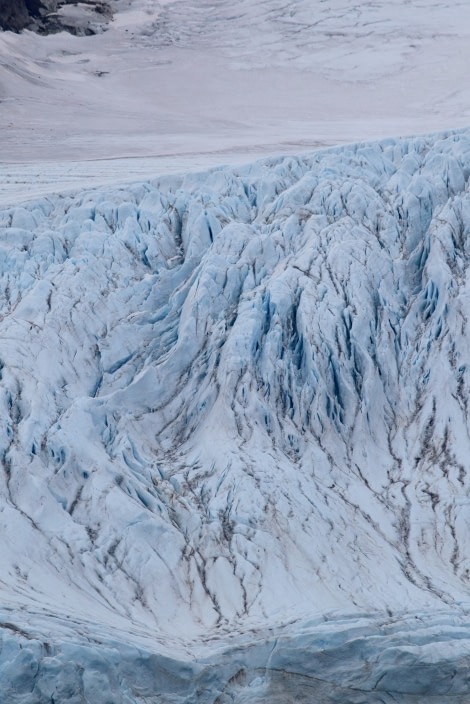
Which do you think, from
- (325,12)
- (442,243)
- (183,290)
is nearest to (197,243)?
(183,290)

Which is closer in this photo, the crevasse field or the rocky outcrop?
the crevasse field

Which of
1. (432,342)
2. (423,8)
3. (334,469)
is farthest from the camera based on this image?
(423,8)

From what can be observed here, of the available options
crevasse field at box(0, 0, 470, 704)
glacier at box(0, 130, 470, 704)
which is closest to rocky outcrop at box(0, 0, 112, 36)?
crevasse field at box(0, 0, 470, 704)

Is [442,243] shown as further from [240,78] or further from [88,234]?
[240,78]

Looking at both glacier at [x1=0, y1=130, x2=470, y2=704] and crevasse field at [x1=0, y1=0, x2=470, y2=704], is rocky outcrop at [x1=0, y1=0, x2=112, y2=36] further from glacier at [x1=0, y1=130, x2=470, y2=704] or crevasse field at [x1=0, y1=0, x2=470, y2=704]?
glacier at [x1=0, y1=130, x2=470, y2=704]

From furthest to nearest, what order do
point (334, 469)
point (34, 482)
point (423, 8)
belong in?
point (423, 8) < point (334, 469) < point (34, 482)

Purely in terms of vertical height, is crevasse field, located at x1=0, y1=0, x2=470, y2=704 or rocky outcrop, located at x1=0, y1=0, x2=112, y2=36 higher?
rocky outcrop, located at x1=0, y1=0, x2=112, y2=36

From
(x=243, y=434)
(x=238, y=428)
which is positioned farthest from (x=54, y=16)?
(x=243, y=434)
